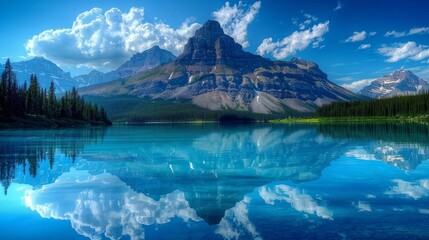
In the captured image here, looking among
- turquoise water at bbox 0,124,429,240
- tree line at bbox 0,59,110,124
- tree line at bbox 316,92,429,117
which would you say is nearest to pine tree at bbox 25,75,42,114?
tree line at bbox 0,59,110,124

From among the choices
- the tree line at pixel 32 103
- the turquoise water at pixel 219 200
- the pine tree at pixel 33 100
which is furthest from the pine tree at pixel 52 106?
the turquoise water at pixel 219 200

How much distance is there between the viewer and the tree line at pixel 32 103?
109750mm

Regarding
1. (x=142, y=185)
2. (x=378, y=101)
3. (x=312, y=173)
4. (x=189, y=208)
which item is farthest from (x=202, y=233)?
(x=378, y=101)

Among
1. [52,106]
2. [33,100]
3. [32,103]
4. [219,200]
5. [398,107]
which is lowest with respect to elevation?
[219,200]

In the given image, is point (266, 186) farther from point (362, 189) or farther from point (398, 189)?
point (398, 189)

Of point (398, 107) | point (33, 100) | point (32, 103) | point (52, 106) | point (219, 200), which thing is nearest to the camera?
point (219, 200)

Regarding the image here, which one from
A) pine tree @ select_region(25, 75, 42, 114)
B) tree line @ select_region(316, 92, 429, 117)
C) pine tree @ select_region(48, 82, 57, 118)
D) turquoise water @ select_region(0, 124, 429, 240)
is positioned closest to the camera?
turquoise water @ select_region(0, 124, 429, 240)

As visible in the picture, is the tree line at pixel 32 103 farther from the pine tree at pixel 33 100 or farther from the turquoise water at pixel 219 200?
the turquoise water at pixel 219 200

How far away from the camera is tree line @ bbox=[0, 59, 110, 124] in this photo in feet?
360

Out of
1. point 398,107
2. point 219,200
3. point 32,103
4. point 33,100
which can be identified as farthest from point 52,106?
point 398,107

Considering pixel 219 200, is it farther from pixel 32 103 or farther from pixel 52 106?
pixel 52 106

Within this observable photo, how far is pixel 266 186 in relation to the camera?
21.2 metres

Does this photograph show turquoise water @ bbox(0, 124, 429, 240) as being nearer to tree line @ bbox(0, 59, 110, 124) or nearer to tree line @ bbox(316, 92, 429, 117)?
tree line @ bbox(0, 59, 110, 124)

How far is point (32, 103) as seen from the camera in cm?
12900
